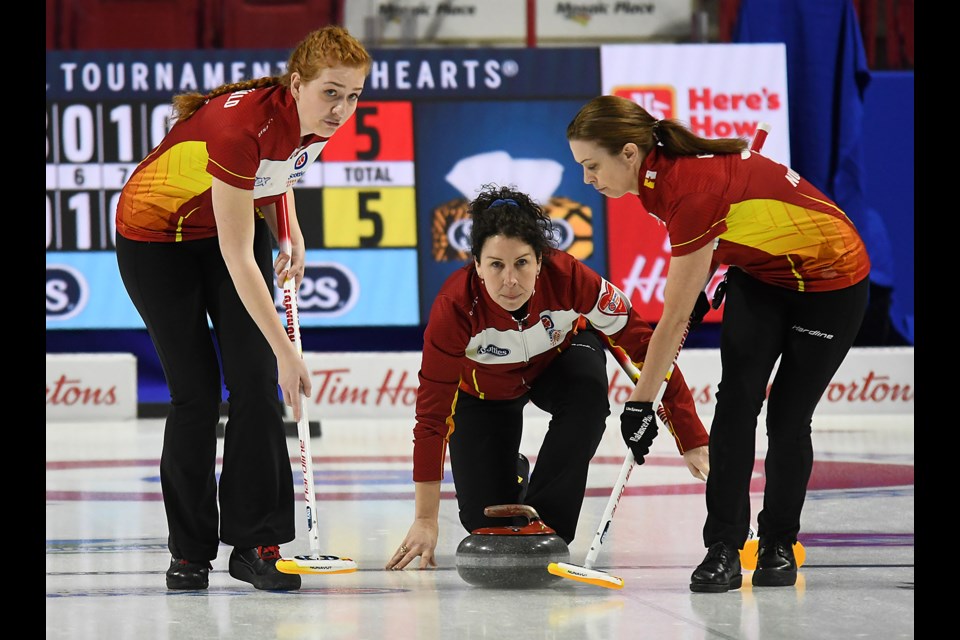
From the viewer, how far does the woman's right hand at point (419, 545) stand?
298 cm

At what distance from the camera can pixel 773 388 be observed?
3021mm

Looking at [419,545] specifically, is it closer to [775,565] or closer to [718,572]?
[718,572]

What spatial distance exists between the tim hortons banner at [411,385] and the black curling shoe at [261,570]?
5.33 metres

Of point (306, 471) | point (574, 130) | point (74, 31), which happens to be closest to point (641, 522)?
point (306, 471)

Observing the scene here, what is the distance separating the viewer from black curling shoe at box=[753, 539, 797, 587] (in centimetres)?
284

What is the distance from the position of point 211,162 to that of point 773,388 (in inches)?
55.3

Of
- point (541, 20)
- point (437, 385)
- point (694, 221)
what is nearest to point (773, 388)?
point (694, 221)

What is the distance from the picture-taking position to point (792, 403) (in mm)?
2967

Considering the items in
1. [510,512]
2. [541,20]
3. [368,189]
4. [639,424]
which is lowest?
[510,512]

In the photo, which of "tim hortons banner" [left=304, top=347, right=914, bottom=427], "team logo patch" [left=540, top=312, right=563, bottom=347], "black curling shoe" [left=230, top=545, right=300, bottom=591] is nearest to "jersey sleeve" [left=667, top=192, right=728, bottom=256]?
"team logo patch" [left=540, top=312, right=563, bottom=347]

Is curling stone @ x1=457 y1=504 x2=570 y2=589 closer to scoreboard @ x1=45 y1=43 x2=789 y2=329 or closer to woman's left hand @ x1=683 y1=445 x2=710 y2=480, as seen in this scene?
woman's left hand @ x1=683 y1=445 x2=710 y2=480

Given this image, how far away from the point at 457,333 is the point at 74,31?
7.65m

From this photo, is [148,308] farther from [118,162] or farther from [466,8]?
[466,8]

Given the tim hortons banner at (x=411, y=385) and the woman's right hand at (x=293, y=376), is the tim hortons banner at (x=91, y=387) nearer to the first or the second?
the tim hortons banner at (x=411, y=385)
